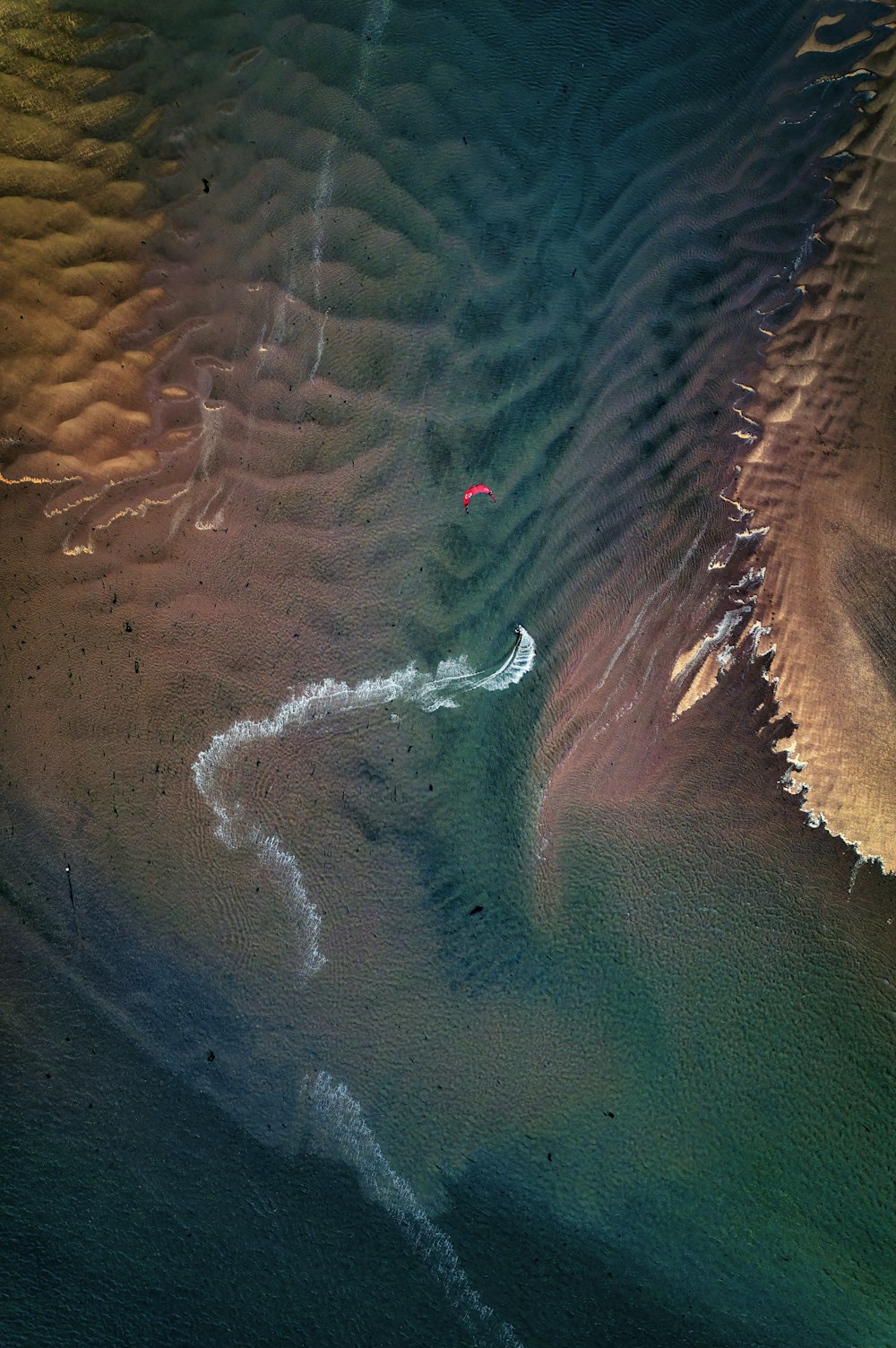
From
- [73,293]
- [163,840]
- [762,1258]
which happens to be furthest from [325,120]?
[762,1258]

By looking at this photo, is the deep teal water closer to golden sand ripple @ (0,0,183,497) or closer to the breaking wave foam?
the breaking wave foam

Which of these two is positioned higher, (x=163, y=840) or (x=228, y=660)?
(x=228, y=660)

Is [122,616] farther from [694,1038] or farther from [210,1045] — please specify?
[694,1038]

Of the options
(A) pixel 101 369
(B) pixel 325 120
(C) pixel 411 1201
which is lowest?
(C) pixel 411 1201

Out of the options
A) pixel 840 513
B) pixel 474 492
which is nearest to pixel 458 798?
pixel 474 492

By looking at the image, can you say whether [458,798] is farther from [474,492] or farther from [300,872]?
[474,492]
